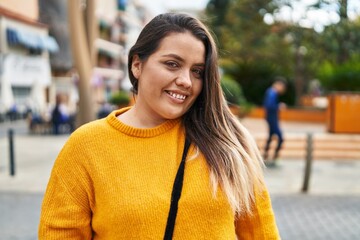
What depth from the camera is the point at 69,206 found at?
1.58 m

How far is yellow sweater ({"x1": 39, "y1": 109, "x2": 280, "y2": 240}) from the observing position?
153 cm

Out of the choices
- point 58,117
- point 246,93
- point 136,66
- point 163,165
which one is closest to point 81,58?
point 136,66

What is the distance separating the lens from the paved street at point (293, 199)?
5363 millimetres

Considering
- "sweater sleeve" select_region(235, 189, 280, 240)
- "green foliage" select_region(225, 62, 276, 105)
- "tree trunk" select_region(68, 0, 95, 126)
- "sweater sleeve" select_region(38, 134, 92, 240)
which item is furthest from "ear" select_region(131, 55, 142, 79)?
"green foliage" select_region(225, 62, 276, 105)

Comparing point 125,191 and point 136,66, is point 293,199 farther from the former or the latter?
point 125,191

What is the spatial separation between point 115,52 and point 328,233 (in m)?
45.9

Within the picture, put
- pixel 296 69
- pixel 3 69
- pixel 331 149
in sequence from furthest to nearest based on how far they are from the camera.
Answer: pixel 3 69
pixel 296 69
pixel 331 149

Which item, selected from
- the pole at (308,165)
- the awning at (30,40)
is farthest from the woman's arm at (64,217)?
the awning at (30,40)

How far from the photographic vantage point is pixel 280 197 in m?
6.93

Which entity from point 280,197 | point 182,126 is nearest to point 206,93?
point 182,126

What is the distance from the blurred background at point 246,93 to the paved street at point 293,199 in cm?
2

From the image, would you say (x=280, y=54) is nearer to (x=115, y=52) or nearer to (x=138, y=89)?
(x=138, y=89)

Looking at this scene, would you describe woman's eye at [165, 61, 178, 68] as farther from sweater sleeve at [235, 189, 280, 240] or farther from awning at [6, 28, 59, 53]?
awning at [6, 28, 59, 53]

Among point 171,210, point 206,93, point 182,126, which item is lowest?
point 171,210
